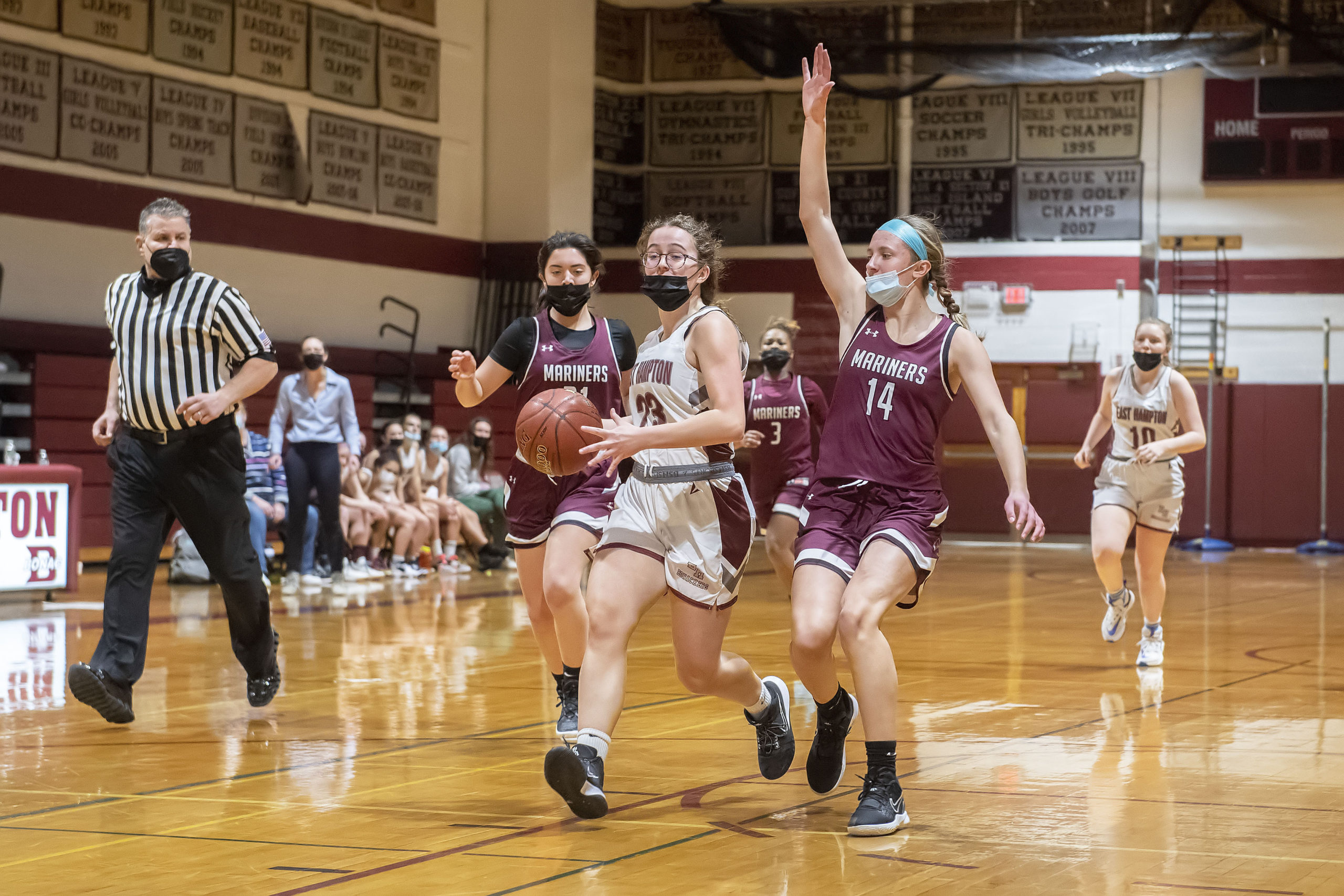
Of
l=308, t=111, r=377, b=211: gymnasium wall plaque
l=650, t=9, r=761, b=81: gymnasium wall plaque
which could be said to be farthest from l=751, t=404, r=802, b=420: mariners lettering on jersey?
l=650, t=9, r=761, b=81: gymnasium wall plaque

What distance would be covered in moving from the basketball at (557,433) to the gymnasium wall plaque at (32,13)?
35.6 feet

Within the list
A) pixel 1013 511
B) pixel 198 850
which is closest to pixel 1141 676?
pixel 1013 511

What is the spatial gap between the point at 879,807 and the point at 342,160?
1434 cm

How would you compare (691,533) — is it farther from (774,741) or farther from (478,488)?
(478,488)

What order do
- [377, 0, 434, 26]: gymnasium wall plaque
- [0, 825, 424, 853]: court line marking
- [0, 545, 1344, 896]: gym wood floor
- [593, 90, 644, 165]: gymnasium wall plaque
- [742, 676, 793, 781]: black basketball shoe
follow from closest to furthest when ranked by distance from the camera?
[0, 545, 1344, 896]: gym wood floor
[0, 825, 424, 853]: court line marking
[742, 676, 793, 781]: black basketball shoe
[377, 0, 434, 26]: gymnasium wall plaque
[593, 90, 644, 165]: gymnasium wall plaque

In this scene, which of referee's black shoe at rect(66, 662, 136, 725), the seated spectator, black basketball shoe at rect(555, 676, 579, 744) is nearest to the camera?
black basketball shoe at rect(555, 676, 579, 744)

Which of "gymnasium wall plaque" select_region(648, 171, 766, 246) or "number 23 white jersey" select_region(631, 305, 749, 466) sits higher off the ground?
"gymnasium wall plaque" select_region(648, 171, 766, 246)

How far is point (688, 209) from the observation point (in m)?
20.9

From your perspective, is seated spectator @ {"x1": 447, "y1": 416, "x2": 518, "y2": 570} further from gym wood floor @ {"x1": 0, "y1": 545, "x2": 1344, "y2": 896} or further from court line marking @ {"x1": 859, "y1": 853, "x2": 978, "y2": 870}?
court line marking @ {"x1": 859, "y1": 853, "x2": 978, "y2": 870}

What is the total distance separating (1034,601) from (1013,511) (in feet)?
27.2

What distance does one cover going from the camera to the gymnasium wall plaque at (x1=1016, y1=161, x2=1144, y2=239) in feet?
65.1

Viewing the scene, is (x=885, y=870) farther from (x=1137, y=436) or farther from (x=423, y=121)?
(x=423, y=121)

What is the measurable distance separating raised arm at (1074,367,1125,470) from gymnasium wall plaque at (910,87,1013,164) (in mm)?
11356

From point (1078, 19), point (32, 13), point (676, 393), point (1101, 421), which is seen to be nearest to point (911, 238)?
point (676, 393)
